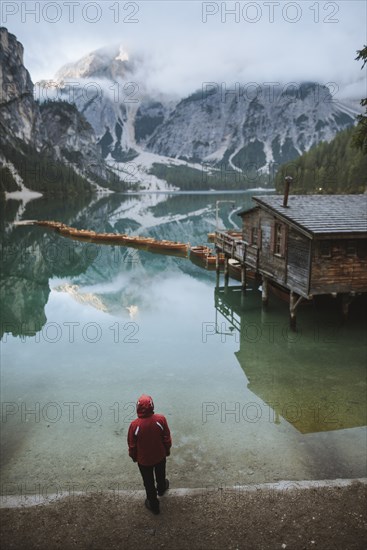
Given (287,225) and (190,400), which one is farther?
(287,225)

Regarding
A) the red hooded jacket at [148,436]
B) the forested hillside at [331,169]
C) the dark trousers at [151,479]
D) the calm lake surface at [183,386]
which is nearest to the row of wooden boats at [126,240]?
the calm lake surface at [183,386]

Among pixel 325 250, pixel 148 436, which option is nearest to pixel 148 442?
pixel 148 436

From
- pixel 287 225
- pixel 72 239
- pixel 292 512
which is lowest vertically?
pixel 72 239

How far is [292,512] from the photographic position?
23.7 ft

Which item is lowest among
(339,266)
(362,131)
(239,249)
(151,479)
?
(239,249)

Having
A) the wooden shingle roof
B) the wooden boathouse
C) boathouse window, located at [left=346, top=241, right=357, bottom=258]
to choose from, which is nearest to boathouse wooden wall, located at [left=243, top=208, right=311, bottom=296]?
the wooden boathouse

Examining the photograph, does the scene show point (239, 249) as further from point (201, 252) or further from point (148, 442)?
point (148, 442)

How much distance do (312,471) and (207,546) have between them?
426cm

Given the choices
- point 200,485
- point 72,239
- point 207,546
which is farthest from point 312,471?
point 72,239

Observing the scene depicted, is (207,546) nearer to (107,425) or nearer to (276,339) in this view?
(107,425)

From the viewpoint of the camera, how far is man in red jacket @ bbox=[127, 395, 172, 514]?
6.99m

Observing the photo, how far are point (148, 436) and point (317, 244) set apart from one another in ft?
46.7

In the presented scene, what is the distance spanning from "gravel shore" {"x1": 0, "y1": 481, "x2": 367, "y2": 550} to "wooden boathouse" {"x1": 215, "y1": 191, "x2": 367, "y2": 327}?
40.4ft

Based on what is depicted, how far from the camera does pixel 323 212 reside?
20.3m
